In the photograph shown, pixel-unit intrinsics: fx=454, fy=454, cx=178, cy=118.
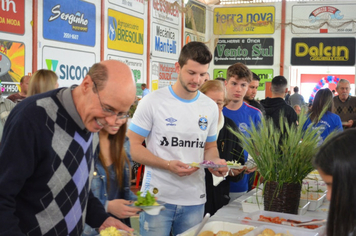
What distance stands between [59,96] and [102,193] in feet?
2.19

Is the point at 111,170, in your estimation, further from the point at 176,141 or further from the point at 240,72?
the point at 240,72

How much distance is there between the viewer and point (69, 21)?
8.89 m

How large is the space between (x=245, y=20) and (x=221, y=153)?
13.2m

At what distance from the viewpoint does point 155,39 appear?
12352 millimetres

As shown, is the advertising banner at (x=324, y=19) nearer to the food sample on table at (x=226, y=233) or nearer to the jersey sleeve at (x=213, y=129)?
the jersey sleeve at (x=213, y=129)

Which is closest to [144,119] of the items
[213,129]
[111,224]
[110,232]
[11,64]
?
[213,129]

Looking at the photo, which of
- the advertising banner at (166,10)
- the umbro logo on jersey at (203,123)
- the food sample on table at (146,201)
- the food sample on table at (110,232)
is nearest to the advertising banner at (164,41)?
the advertising banner at (166,10)

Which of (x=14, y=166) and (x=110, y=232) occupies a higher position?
(x=14, y=166)

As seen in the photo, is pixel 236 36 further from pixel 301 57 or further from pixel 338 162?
pixel 338 162

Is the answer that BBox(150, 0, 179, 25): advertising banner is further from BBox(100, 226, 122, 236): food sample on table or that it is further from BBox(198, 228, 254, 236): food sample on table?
BBox(100, 226, 122, 236): food sample on table

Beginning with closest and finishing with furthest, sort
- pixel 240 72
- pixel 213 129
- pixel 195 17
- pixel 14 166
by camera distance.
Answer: pixel 14 166
pixel 213 129
pixel 240 72
pixel 195 17

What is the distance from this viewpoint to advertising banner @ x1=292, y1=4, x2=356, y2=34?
14.9m

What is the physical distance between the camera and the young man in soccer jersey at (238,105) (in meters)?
3.12

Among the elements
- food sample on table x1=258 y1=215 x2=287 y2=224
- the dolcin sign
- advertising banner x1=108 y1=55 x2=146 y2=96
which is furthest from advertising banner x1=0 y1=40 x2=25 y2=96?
food sample on table x1=258 y1=215 x2=287 y2=224
